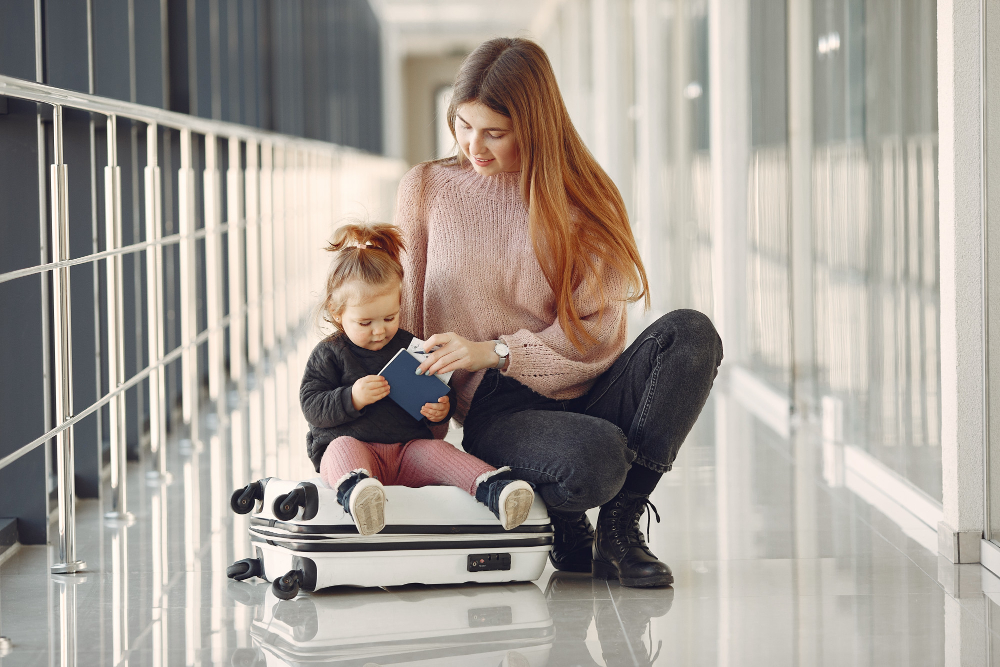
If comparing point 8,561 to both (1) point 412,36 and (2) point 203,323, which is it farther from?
(1) point 412,36

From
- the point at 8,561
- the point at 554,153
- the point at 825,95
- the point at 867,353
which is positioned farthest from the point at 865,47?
the point at 8,561

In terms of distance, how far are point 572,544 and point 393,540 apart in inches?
11.1

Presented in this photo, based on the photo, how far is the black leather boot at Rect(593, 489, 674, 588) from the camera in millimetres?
1513

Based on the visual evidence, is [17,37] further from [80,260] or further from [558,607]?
[558,607]

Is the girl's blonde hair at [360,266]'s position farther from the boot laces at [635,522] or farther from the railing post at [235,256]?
the railing post at [235,256]

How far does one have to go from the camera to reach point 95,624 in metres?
1.37

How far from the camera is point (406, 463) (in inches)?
61.3

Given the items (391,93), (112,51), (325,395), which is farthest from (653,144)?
(391,93)

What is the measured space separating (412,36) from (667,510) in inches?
472

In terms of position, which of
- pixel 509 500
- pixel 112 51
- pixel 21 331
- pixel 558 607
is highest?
pixel 112 51

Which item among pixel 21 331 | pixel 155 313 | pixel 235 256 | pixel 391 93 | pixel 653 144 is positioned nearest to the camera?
pixel 21 331

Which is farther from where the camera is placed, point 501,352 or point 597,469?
point 501,352

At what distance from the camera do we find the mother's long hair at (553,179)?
A: 1565 millimetres

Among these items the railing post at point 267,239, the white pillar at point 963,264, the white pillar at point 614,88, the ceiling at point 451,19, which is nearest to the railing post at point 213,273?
the railing post at point 267,239
